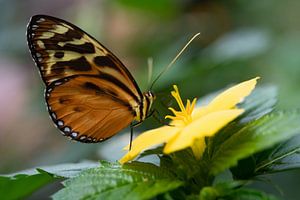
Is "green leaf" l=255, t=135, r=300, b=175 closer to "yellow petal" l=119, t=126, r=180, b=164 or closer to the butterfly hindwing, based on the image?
"yellow petal" l=119, t=126, r=180, b=164

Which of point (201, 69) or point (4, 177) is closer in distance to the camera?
point (4, 177)

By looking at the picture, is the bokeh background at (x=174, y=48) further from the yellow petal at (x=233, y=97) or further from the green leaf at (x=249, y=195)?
the green leaf at (x=249, y=195)

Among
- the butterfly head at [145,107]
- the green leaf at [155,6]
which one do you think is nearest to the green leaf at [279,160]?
the butterfly head at [145,107]

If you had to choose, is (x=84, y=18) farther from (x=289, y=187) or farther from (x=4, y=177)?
(x=4, y=177)

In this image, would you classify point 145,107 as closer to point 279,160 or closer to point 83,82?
point 83,82

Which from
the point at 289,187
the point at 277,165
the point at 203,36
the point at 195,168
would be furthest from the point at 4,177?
the point at 203,36

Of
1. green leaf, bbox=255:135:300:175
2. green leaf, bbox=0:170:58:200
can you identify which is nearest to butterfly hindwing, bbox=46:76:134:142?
green leaf, bbox=0:170:58:200

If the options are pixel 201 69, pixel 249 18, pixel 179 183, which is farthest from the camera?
pixel 249 18
